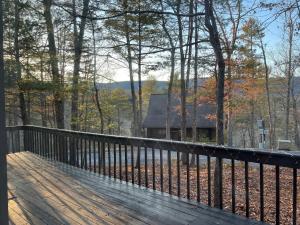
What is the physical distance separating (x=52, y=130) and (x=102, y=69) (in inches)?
367

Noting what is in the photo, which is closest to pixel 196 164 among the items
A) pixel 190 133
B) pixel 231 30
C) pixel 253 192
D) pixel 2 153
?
pixel 2 153

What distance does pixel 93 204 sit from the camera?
4.00 meters

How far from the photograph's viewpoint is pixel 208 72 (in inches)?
564

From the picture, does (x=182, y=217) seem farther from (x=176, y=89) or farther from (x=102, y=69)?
(x=176, y=89)

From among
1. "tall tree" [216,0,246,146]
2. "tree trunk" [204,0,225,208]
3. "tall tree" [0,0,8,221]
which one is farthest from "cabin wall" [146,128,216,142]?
"tall tree" [0,0,8,221]

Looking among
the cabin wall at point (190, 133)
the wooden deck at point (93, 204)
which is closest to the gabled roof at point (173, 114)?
the cabin wall at point (190, 133)

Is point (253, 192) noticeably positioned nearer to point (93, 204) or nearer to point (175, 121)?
point (93, 204)

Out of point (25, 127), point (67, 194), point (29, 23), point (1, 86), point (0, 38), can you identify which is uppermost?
point (29, 23)

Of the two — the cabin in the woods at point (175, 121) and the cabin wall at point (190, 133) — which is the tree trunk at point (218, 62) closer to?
the cabin in the woods at point (175, 121)

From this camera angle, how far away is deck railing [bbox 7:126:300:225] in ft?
10.8

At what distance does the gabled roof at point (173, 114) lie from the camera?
25.8 meters

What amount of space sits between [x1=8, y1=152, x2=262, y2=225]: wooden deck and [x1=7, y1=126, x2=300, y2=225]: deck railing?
0.94 feet

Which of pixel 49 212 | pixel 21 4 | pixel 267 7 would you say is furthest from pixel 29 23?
pixel 49 212

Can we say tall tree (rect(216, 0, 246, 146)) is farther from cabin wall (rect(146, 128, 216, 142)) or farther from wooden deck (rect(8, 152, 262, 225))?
cabin wall (rect(146, 128, 216, 142))
